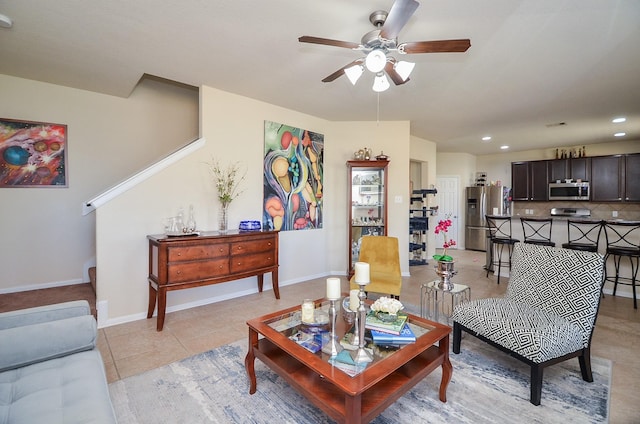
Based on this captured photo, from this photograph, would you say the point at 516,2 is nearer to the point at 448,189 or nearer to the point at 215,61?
the point at 215,61

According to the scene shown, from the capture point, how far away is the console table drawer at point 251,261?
10.6ft

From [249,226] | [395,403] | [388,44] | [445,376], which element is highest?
[388,44]

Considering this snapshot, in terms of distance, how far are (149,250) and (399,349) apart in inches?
107

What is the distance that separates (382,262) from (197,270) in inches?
79.7

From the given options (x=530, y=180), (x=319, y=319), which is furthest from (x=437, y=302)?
(x=530, y=180)

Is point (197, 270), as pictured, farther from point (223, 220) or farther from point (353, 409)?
point (353, 409)

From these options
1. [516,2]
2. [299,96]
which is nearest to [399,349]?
[516,2]

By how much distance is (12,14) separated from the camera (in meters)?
2.21

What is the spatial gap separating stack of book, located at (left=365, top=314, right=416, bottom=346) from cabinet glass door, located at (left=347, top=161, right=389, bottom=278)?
282cm

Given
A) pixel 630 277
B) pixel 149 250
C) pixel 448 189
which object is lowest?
pixel 630 277

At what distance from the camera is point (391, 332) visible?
1.79 metres

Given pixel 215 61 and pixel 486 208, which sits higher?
pixel 215 61

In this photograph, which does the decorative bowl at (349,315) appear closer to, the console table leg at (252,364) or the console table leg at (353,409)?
the console table leg at (252,364)

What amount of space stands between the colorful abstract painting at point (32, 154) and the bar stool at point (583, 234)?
677 cm
